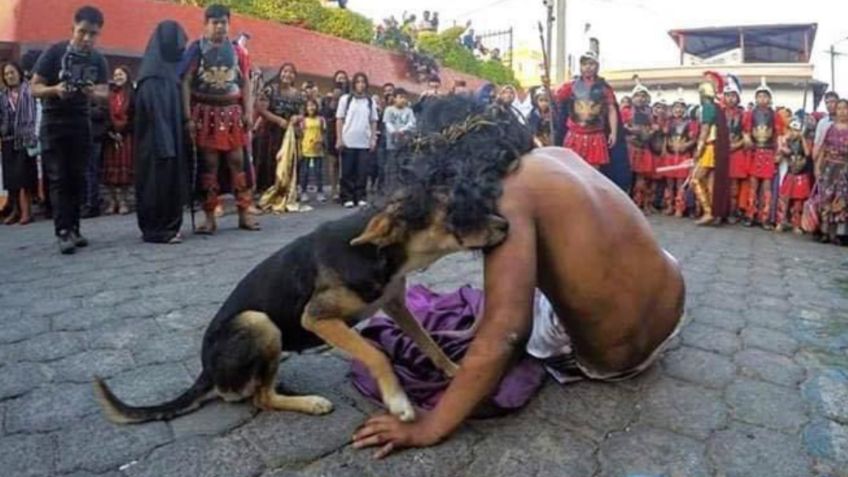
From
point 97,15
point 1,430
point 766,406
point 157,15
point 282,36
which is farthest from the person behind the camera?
point 282,36

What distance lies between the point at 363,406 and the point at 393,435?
16.3 inches

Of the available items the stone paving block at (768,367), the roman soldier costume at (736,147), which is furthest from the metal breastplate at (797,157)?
the stone paving block at (768,367)

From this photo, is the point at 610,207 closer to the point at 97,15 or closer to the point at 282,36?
the point at 97,15

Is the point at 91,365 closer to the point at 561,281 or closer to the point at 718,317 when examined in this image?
the point at 561,281

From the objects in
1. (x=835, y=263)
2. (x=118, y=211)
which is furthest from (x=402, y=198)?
(x=118, y=211)

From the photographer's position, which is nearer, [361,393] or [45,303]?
[361,393]

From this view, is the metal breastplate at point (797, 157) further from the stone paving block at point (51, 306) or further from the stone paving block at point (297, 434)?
the stone paving block at point (51, 306)

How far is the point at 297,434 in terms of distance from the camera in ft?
→ 7.66

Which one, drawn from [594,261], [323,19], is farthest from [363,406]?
[323,19]

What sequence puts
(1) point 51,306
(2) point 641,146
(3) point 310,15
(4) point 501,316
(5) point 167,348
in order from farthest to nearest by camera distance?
(3) point 310,15
(2) point 641,146
(1) point 51,306
(5) point 167,348
(4) point 501,316

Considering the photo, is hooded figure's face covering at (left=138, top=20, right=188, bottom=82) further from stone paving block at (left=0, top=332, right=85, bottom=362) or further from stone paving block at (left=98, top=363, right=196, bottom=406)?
stone paving block at (left=98, top=363, right=196, bottom=406)

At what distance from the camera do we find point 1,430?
2.31m

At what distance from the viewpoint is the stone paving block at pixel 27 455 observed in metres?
2.06

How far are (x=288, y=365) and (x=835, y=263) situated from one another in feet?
18.9
